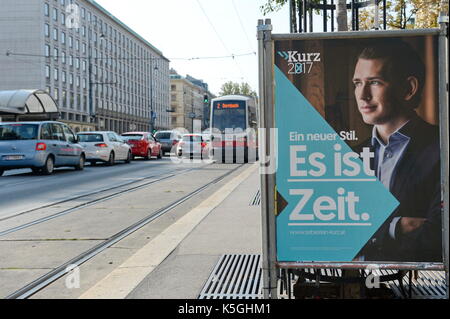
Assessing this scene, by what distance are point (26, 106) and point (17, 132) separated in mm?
11332

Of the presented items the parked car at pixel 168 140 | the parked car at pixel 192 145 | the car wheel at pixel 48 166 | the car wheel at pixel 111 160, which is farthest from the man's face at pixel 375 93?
the parked car at pixel 168 140

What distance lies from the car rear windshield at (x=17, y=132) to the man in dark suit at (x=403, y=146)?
14.6m

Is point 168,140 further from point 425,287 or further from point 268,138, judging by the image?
point 268,138

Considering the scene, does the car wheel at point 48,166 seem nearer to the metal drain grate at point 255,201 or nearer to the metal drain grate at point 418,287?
the metal drain grate at point 255,201

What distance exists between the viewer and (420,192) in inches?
124

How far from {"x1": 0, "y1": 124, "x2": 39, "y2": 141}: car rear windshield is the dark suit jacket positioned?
1465cm

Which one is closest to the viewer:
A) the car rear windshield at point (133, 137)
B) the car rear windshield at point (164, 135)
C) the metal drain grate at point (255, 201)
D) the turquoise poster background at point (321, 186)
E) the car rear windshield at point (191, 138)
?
the turquoise poster background at point (321, 186)

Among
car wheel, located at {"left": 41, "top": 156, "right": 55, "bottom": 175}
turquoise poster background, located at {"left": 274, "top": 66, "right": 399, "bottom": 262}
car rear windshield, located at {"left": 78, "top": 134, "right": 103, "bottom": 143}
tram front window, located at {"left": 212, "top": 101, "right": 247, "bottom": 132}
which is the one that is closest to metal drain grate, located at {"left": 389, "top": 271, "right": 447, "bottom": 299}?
turquoise poster background, located at {"left": 274, "top": 66, "right": 399, "bottom": 262}

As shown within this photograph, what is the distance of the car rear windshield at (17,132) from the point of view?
1606 centimetres

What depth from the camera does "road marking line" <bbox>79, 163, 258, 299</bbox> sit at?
3906 millimetres

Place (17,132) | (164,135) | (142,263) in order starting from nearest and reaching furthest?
(142,263), (17,132), (164,135)

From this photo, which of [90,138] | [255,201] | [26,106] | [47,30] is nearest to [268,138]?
[255,201]

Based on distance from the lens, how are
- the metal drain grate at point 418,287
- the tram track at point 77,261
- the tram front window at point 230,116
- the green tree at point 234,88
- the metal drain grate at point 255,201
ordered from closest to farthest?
the metal drain grate at point 418,287
the tram track at point 77,261
the metal drain grate at point 255,201
the tram front window at point 230,116
the green tree at point 234,88

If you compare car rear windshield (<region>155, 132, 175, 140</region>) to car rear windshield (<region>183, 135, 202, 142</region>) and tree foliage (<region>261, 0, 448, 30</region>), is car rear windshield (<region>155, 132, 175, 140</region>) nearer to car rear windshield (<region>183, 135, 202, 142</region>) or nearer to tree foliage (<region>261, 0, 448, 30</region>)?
car rear windshield (<region>183, 135, 202, 142</region>)
